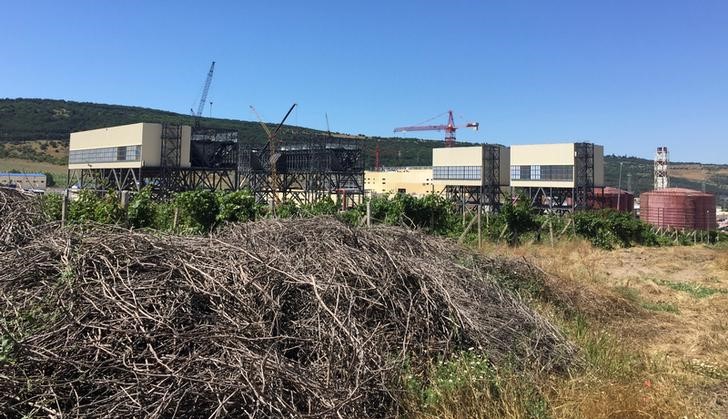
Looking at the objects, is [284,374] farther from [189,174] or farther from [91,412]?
[189,174]

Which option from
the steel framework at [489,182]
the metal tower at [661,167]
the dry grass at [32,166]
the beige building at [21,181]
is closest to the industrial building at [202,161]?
the beige building at [21,181]

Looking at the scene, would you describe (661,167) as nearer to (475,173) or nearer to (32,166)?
(475,173)

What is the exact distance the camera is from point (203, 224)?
48.0 feet

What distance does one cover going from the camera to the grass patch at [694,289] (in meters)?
12.0

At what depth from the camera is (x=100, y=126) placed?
106 meters

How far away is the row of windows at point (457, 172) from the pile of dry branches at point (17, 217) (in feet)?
161

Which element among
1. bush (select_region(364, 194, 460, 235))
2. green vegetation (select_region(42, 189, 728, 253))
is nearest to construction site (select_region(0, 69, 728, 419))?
green vegetation (select_region(42, 189, 728, 253))

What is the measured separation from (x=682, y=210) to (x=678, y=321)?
1717 inches

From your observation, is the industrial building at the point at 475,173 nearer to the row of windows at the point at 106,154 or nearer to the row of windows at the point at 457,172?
the row of windows at the point at 457,172

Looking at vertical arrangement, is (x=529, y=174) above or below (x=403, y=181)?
below

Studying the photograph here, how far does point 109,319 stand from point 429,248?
4.51 meters

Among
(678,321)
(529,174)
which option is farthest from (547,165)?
(678,321)

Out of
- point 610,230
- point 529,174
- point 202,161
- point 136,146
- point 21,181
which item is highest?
point 136,146

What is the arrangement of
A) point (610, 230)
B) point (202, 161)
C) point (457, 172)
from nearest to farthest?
point (610, 230), point (202, 161), point (457, 172)
